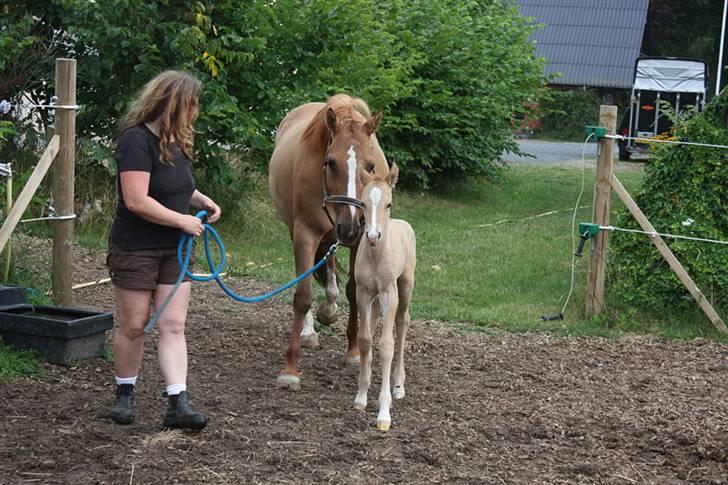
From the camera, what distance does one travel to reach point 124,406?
5.04m

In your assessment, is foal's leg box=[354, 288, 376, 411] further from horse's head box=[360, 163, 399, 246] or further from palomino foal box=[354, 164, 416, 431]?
horse's head box=[360, 163, 399, 246]

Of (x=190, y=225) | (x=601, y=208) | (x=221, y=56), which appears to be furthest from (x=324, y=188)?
(x=221, y=56)

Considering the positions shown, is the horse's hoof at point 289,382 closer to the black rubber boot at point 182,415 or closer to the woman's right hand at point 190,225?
the black rubber boot at point 182,415

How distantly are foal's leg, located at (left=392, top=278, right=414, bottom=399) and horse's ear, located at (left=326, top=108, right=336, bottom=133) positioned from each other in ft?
3.51

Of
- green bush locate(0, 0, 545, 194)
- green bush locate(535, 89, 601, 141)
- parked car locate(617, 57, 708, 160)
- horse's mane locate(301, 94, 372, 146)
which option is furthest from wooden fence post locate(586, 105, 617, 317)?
green bush locate(535, 89, 601, 141)

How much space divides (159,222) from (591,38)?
128 ft

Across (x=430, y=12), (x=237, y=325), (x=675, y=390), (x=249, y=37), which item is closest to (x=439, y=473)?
(x=675, y=390)

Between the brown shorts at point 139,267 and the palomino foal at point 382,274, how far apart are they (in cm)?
110

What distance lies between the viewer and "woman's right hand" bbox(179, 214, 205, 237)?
4734 mm

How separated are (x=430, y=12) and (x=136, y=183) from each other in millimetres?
12771

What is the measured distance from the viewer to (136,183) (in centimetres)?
466

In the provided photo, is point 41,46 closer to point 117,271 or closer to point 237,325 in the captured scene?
point 237,325

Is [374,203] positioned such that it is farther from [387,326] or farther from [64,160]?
[64,160]

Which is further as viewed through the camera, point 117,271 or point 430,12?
point 430,12
